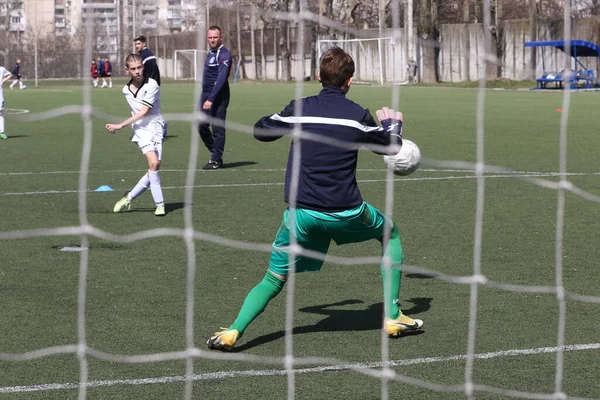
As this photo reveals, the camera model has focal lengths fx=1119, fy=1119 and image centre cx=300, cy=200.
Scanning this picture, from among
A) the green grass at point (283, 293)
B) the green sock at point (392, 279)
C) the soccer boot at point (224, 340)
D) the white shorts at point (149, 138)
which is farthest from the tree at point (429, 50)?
the soccer boot at point (224, 340)

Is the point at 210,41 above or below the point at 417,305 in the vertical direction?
above

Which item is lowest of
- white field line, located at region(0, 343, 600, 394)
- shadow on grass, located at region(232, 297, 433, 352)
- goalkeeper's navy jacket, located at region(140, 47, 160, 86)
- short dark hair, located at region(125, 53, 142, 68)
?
white field line, located at region(0, 343, 600, 394)

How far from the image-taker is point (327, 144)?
573 cm

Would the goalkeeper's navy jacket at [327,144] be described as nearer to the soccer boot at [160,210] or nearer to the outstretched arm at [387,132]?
the outstretched arm at [387,132]

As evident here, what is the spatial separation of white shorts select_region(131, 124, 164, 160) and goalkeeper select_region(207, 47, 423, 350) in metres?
4.59

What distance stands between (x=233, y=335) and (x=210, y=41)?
8585mm

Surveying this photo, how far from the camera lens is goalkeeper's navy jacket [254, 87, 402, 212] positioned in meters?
5.70

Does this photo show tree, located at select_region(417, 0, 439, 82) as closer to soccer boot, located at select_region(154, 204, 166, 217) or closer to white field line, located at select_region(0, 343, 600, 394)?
soccer boot, located at select_region(154, 204, 166, 217)

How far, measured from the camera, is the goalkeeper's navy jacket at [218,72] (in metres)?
14.1

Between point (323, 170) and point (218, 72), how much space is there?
864 centimetres

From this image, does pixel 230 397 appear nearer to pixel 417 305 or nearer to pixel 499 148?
pixel 417 305

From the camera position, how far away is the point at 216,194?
39.1 feet

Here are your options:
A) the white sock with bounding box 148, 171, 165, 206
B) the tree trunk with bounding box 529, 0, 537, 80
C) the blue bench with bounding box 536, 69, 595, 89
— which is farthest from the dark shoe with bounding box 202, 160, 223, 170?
the tree trunk with bounding box 529, 0, 537, 80

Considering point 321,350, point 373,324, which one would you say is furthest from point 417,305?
point 321,350
